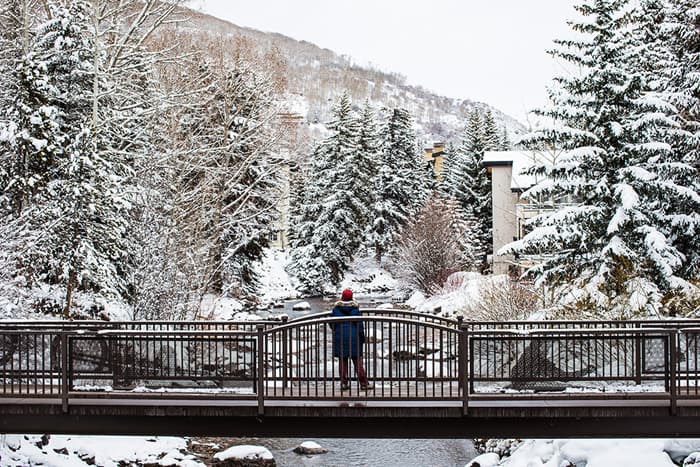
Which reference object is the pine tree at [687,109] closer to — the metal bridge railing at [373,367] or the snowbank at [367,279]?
the metal bridge railing at [373,367]

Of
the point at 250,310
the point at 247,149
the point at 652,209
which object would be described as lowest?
the point at 250,310

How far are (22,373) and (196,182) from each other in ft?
66.6

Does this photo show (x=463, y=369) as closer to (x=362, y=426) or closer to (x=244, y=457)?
(x=362, y=426)

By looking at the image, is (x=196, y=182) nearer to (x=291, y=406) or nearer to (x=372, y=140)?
(x=291, y=406)

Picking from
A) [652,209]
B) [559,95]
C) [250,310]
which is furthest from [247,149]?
[652,209]

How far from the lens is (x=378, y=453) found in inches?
712

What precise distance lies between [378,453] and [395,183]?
4465 centimetres

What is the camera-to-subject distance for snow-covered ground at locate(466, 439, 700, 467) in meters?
13.8

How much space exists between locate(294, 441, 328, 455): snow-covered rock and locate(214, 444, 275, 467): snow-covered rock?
1.18m

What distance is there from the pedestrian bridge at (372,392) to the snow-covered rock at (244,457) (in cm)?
591

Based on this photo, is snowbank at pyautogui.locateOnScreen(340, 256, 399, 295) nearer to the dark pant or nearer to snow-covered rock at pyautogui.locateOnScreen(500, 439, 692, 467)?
snow-covered rock at pyautogui.locateOnScreen(500, 439, 692, 467)

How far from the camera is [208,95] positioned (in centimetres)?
2988

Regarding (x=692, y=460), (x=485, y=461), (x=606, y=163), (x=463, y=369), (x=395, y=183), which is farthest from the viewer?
(x=395, y=183)

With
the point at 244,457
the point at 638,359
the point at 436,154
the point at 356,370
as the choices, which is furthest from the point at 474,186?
the point at 356,370
